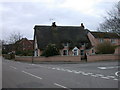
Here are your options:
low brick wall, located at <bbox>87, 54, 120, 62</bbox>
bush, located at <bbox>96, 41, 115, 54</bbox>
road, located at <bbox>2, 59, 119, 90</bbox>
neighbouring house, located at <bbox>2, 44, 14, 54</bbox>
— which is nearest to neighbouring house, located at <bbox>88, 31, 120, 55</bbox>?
bush, located at <bbox>96, 41, 115, 54</bbox>

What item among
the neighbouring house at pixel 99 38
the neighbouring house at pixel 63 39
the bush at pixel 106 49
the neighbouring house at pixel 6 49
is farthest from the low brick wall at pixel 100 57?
the neighbouring house at pixel 6 49

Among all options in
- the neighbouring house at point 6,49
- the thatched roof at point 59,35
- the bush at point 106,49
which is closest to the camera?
the bush at point 106,49

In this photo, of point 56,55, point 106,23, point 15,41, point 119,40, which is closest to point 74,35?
point 119,40

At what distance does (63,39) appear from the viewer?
5750 centimetres

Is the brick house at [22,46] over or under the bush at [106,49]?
over

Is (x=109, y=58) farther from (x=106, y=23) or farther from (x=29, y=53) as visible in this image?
(x=29, y=53)

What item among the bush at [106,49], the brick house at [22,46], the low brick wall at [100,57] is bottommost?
the low brick wall at [100,57]

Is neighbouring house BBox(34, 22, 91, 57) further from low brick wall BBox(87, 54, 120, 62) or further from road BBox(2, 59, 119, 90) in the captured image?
road BBox(2, 59, 119, 90)

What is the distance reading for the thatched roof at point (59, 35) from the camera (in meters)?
56.9

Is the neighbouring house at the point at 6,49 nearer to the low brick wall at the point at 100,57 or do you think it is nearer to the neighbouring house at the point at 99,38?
the neighbouring house at the point at 99,38

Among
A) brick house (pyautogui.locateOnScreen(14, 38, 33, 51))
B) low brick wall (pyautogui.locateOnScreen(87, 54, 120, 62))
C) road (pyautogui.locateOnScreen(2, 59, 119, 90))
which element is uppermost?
brick house (pyautogui.locateOnScreen(14, 38, 33, 51))

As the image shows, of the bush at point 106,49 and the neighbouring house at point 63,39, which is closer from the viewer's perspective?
the bush at point 106,49

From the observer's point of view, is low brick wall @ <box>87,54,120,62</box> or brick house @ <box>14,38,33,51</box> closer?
low brick wall @ <box>87,54,120,62</box>

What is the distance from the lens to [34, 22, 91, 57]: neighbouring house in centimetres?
5662
